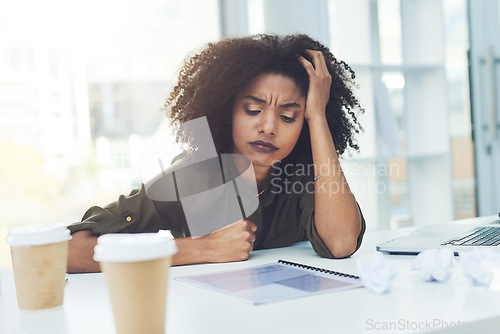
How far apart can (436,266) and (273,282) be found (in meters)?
0.25

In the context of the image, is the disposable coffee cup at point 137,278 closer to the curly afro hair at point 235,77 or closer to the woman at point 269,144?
the woman at point 269,144

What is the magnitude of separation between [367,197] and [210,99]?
1.75 meters

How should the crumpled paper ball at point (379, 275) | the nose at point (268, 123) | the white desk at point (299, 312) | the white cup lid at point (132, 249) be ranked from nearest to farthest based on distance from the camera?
1. the white cup lid at point (132, 249)
2. the white desk at point (299, 312)
3. the crumpled paper ball at point (379, 275)
4. the nose at point (268, 123)

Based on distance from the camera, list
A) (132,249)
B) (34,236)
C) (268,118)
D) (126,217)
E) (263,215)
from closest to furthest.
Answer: (132,249) → (34,236) → (126,217) → (268,118) → (263,215)

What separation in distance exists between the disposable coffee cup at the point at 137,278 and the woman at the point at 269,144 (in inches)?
21.5

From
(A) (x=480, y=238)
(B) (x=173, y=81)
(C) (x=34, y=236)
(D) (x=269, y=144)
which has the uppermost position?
(B) (x=173, y=81)

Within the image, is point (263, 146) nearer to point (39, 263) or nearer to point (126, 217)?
point (126, 217)

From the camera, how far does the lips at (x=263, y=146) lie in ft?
4.46

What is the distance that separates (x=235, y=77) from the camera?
141 cm

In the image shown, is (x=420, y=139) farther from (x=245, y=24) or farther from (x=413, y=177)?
(x=245, y=24)

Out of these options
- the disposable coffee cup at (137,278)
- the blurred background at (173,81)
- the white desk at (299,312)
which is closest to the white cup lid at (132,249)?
the disposable coffee cup at (137,278)

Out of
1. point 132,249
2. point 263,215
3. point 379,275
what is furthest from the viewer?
point 263,215

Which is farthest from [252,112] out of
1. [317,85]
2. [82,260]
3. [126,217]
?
[82,260]

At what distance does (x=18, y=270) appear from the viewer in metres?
0.75
